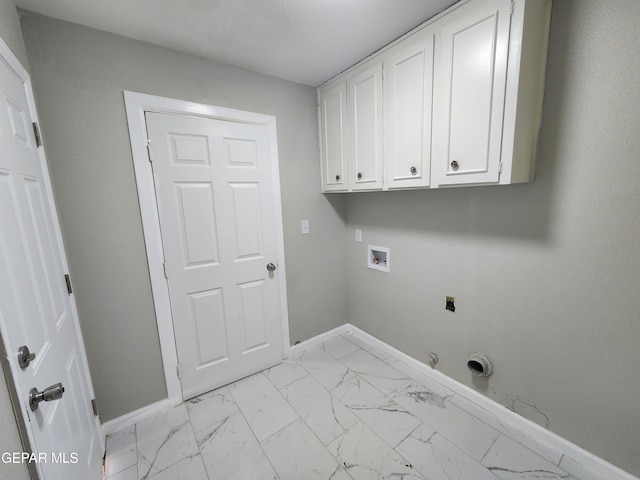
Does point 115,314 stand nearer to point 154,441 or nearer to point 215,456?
point 154,441

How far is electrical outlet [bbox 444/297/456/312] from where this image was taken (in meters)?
1.82

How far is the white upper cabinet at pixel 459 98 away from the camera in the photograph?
1190mm

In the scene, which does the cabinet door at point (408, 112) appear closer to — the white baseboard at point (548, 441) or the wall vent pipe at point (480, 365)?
the wall vent pipe at point (480, 365)

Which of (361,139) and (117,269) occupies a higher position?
(361,139)

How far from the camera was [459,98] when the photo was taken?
1365 millimetres

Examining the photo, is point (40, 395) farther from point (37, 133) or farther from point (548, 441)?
point (548, 441)

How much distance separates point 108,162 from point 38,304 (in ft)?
3.01

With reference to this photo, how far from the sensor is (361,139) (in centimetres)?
195

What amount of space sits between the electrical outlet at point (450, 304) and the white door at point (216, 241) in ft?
4.38

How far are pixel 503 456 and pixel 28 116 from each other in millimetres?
2893

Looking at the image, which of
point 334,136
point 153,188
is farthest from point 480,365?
point 153,188

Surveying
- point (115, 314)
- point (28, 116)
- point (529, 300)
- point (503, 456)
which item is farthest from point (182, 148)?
point (503, 456)

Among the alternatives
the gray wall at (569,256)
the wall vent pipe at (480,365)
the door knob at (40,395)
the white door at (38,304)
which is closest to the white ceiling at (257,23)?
the white door at (38,304)

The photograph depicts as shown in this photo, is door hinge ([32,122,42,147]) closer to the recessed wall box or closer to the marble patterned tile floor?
the marble patterned tile floor
